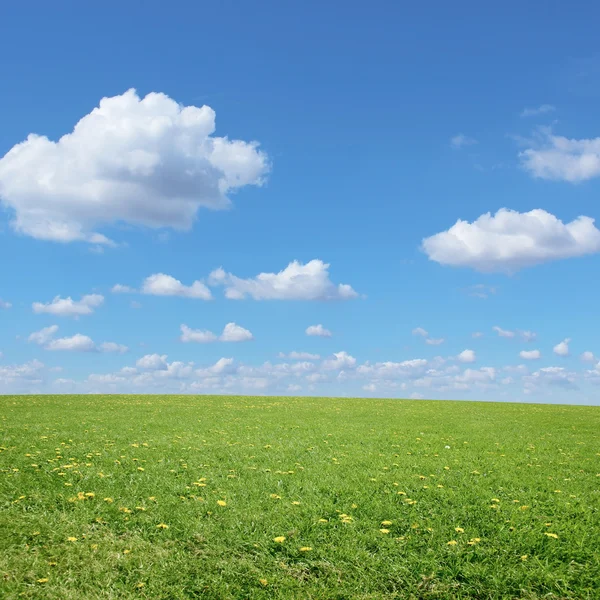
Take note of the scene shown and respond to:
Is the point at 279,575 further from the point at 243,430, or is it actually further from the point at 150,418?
the point at 150,418

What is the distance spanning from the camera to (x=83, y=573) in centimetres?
680

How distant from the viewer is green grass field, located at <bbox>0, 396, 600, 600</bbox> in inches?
256

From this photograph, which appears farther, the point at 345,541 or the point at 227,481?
the point at 227,481

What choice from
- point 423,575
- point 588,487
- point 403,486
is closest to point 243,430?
point 403,486

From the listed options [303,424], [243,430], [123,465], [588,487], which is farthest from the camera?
[303,424]

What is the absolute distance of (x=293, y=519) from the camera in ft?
26.8

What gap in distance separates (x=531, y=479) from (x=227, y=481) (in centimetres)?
662

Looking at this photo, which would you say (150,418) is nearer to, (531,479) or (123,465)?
(123,465)

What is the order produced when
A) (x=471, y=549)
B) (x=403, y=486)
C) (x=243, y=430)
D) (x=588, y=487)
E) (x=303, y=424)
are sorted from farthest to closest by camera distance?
(x=303, y=424) → (x=243, y=430) → (x=588, y=487) → (x=403, y=486) → (x=471, y=549)

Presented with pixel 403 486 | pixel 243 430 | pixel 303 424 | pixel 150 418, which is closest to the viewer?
pixel 403 486

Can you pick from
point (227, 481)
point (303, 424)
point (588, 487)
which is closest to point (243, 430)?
point (303, 424)

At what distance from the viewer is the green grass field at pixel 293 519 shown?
6.50 metres

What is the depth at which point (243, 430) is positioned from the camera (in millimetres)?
18312

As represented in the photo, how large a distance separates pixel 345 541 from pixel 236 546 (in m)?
1.57
